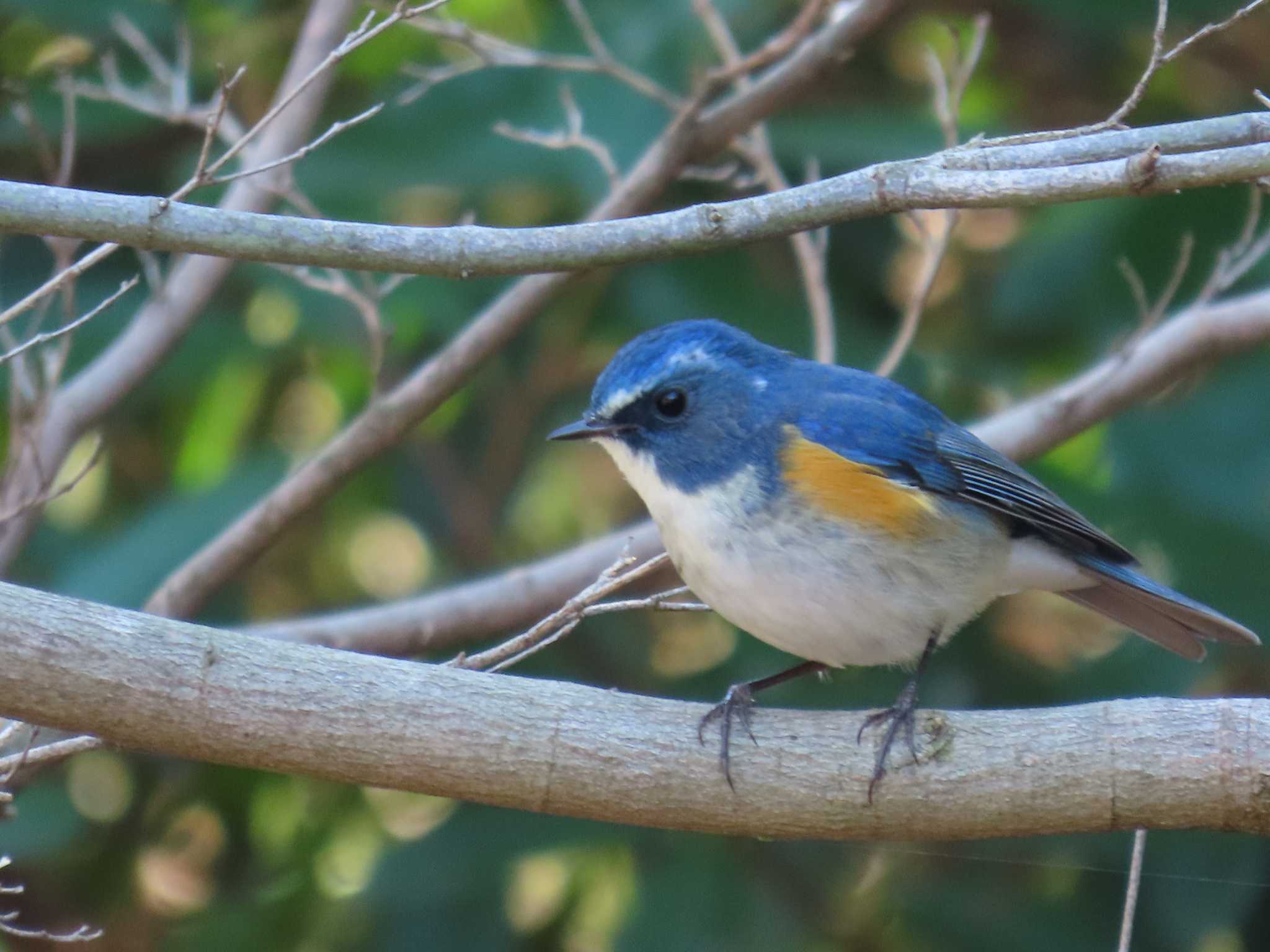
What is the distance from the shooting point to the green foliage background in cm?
435

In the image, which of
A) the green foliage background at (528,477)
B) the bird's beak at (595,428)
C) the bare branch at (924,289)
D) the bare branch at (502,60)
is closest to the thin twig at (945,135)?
the bare branch at (924,289)

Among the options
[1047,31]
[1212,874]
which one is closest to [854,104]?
[1047,31]

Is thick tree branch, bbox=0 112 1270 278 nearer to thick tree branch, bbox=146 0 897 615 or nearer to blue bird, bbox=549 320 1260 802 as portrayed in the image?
blue bird, bbox=549 320 1260 802

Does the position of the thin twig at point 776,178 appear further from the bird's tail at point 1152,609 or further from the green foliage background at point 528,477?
the bird's tail at point 1152,609

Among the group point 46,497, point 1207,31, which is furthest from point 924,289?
point 46,497

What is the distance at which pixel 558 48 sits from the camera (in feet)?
15.3

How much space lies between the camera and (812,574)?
2943 mm

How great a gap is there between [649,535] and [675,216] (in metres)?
1.92

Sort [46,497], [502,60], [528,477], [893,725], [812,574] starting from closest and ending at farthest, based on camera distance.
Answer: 1. [893,725]
2. [812,574]
3. [46,497]
4. [502,60]
5. [528,477]

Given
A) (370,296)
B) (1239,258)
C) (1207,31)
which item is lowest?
(370,296)

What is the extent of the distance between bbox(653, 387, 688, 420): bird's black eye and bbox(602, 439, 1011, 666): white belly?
0.20 m

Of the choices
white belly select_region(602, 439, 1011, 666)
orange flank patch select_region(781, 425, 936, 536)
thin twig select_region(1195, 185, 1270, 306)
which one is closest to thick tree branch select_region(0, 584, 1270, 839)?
white belly select_region(602, 439, 1011, 666)

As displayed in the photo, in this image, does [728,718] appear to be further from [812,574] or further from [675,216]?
[675,216]

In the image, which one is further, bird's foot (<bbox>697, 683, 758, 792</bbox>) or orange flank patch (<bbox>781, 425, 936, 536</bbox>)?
orange flank patch (<bbox>781, 425, 936, 536</bbox>)
